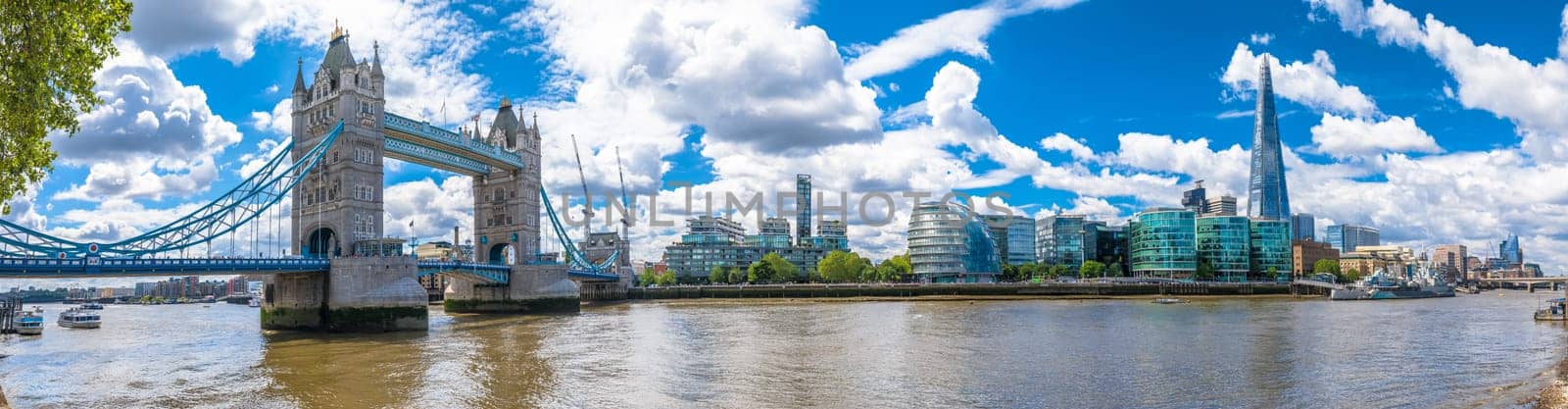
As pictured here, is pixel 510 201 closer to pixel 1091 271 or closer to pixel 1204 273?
pixel 1091 271

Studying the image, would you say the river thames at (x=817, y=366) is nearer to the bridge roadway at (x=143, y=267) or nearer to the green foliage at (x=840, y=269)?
the bridge roadway at (x=143, y=267)

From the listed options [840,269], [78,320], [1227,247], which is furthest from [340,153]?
[1227,247]

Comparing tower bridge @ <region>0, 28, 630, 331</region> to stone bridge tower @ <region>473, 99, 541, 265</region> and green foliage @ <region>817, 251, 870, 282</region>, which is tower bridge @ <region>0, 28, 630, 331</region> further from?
green foliage @ <region>817, 251, 870, 282</region>

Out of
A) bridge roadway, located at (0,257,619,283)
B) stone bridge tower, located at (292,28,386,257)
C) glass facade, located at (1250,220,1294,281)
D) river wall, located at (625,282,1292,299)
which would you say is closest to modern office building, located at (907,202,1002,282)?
river wall, located at (625,282,1292,299)

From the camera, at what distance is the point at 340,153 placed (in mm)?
65625

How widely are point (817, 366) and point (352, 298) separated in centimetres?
3503

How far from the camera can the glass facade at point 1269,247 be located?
176m

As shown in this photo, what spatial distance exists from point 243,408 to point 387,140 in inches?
1900

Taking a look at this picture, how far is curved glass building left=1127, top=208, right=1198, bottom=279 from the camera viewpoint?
172 m

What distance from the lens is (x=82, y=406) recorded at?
27.9 metres

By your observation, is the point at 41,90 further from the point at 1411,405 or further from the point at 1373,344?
the point at 1373,344

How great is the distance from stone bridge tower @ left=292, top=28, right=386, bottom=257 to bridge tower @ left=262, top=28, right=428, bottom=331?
7cm

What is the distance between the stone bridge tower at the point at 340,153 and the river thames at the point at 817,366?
9752 millimetres

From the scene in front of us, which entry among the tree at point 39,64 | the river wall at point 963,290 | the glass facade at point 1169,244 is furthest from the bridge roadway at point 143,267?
the glass facade at point 1169,244
